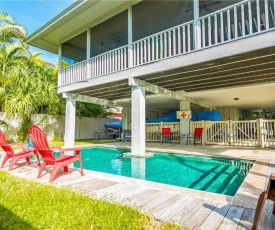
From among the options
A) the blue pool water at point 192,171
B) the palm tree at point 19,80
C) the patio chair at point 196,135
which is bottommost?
the blue pool water at point 192,171

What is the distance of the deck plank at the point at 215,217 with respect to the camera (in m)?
2.39

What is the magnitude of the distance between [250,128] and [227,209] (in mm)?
10823

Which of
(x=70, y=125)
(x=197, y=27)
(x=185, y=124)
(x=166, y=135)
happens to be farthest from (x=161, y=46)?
(x=166, y=135)

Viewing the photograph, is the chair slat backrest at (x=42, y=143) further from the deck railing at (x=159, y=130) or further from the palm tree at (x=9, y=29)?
the deck railing at (x=159, y=130)

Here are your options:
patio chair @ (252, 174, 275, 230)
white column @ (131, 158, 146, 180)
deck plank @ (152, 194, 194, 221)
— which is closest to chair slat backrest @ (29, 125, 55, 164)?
white column @ (131, 158, 146, 180)

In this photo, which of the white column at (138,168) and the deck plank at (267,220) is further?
the white column at (138,168)

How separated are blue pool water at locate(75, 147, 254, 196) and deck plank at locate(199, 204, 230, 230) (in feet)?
4.99

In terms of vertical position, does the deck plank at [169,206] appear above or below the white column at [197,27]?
below

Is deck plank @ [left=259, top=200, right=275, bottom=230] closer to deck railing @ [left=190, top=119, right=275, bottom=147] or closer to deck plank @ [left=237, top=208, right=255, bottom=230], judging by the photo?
deck plank @ [left=237, top=208, right=255, bottom=230]

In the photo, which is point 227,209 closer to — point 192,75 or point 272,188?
point 272,188

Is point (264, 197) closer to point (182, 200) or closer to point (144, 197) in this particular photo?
point (182, 200)

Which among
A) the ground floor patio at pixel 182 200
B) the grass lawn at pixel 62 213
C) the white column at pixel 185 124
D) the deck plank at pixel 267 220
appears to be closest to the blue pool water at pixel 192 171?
the ground floor patio at pixel 182 200

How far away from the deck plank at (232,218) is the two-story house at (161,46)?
466 centimetres

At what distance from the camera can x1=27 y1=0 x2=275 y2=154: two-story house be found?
6332 millimetres
